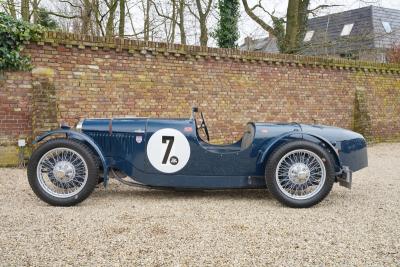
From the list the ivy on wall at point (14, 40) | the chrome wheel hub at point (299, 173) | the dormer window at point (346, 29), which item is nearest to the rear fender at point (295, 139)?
the chrome wheel hub at point (299, 173)

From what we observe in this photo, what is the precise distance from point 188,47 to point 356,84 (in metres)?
5.89

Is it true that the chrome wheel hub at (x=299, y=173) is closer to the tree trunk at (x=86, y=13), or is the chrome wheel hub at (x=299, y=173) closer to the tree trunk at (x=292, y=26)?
the tree trunk at (x=292, y=26)

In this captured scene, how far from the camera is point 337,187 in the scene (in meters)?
5.36

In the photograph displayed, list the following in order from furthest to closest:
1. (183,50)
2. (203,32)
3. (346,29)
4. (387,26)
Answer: (346,29) < (387,26) < (203,32) < (183,50)

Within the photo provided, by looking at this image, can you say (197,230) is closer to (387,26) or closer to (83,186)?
(83,186)

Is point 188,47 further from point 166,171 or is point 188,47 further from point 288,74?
point 166,171

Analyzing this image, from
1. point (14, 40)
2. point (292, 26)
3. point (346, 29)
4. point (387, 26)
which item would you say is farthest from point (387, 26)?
point (14, 40)

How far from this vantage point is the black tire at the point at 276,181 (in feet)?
13.3

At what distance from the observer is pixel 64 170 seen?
4039 mm

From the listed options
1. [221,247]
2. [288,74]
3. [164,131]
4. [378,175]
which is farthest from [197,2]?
[221,247]

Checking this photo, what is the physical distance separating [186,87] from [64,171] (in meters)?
4.93

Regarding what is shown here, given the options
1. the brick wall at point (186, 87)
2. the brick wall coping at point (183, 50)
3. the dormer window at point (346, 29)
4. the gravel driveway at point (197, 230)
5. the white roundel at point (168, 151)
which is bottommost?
the gravel driveway at point (197, 230)

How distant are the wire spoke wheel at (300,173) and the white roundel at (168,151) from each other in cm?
103

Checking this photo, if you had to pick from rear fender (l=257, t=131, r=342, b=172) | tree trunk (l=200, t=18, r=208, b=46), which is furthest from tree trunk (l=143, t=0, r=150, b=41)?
rear fender (l=257, t=131, r=342, b=172)
